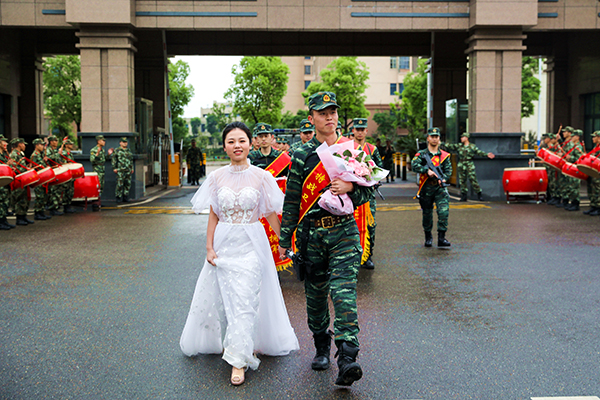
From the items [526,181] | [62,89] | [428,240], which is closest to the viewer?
[428,240]

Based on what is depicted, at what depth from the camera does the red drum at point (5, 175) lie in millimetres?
12148

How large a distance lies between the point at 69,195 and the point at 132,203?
278 cm

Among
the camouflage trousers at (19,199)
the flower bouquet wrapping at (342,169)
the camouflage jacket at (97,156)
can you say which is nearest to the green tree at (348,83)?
the camouflage jacket at (97,156)

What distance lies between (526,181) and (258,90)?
45188 millimetres

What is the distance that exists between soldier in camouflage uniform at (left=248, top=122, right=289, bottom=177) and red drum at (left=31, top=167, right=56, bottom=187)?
23.6 feet

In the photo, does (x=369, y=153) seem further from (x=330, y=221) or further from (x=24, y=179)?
(x=24, y=179)

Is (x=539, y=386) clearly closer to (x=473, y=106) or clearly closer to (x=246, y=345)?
(x=246, y=345)

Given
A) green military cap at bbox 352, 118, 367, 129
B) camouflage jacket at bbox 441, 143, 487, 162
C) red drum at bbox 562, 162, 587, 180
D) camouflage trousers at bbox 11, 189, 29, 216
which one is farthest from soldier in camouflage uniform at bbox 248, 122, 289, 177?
camouflage jacket at bbox 441, 143, 487, 162

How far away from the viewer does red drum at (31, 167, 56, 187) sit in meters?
13.6

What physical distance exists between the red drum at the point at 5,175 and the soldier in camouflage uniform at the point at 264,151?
20.6 ft

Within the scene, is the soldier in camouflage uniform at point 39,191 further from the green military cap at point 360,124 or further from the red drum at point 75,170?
the green military cap at point 360,124

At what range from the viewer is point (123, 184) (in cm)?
1789

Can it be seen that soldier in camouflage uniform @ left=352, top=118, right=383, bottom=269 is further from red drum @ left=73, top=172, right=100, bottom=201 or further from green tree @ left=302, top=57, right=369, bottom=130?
green tree @ left=302, top=57, right=369, bottom=130

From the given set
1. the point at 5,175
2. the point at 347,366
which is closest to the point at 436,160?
the point at 347,366
